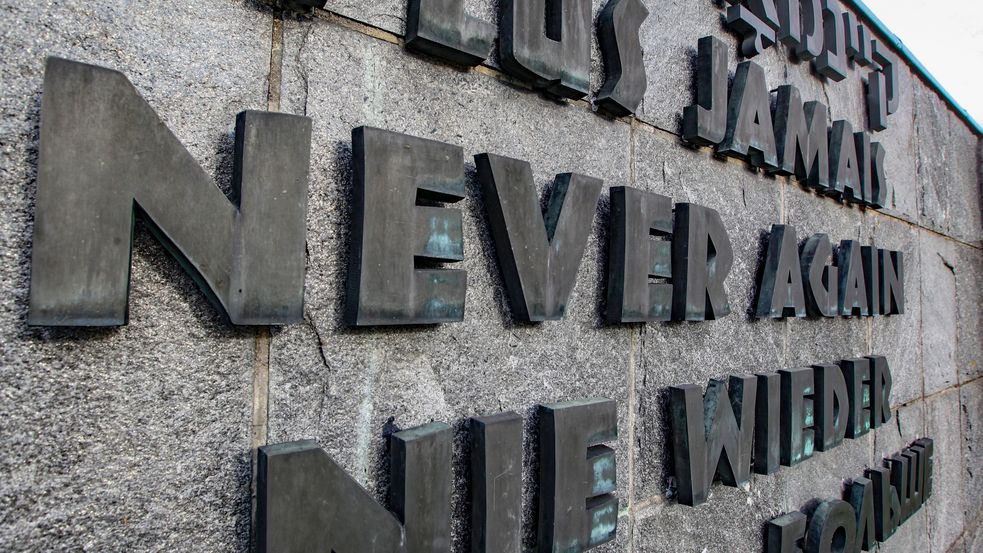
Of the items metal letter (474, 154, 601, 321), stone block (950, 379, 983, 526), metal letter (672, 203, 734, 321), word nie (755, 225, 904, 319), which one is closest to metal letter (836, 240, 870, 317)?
word nie (755, 225, 904, 319)

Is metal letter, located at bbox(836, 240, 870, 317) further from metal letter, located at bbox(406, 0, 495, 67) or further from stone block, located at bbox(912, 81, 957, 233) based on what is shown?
metal letter, located at bbox(406, 0, 495, 67)

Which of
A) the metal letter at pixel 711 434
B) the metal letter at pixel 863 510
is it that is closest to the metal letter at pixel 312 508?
the metal letter at pixel 711 434

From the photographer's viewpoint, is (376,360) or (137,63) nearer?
(137,63)

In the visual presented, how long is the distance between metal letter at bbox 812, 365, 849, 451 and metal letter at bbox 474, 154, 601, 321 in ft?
6.26

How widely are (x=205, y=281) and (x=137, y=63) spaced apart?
445 millimetres

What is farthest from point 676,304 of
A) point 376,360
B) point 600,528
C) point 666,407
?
point 376,360

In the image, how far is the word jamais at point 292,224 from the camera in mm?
1040

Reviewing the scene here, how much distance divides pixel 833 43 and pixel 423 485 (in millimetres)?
3587

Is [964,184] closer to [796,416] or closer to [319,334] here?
[796,416]

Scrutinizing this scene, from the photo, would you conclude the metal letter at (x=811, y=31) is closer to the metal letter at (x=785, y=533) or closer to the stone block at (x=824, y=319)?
the stone block at (x=824, y=319)

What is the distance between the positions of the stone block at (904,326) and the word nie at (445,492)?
A: 284 centimetres

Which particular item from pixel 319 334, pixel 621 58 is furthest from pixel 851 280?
pixel 319 334

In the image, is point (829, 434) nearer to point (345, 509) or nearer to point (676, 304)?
point (676, 304)

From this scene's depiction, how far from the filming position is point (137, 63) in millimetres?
1175
